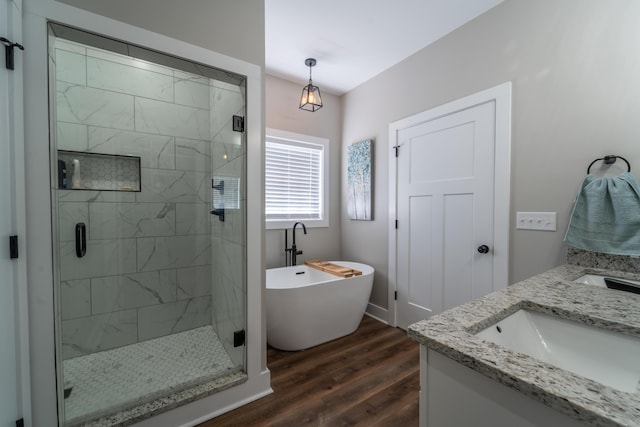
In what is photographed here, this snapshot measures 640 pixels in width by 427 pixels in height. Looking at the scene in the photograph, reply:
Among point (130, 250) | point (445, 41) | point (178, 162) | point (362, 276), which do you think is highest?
point (445, 41)

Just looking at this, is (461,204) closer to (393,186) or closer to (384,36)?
(393,186)

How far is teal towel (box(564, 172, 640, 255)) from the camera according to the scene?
1307 mm

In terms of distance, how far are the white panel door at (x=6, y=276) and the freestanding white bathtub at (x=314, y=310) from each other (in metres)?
1.33

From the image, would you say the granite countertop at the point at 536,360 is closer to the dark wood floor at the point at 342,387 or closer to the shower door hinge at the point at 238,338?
the dark wood floor at the point at 342,387

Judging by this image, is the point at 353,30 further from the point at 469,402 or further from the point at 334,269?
the point at 469,402

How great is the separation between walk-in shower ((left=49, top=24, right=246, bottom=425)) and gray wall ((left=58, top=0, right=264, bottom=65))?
129 mm

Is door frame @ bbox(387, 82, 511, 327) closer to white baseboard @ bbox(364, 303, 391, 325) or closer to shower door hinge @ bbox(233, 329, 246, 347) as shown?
white baseboard @ bbox(364, 303, 391, 325)

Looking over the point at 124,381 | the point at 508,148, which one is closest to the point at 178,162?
the point at 124,381

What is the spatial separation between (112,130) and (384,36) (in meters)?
2.43

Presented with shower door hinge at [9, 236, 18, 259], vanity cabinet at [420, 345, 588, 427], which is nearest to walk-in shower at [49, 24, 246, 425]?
shower door hinge at [9, 236, 18, 259]

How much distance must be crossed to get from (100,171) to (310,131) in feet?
6.85

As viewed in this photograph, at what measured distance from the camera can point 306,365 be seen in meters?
2.11

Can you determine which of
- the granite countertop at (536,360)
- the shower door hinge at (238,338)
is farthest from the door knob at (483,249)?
the shower door hinge at (238,338)

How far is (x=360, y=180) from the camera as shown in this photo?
3.11 meters
